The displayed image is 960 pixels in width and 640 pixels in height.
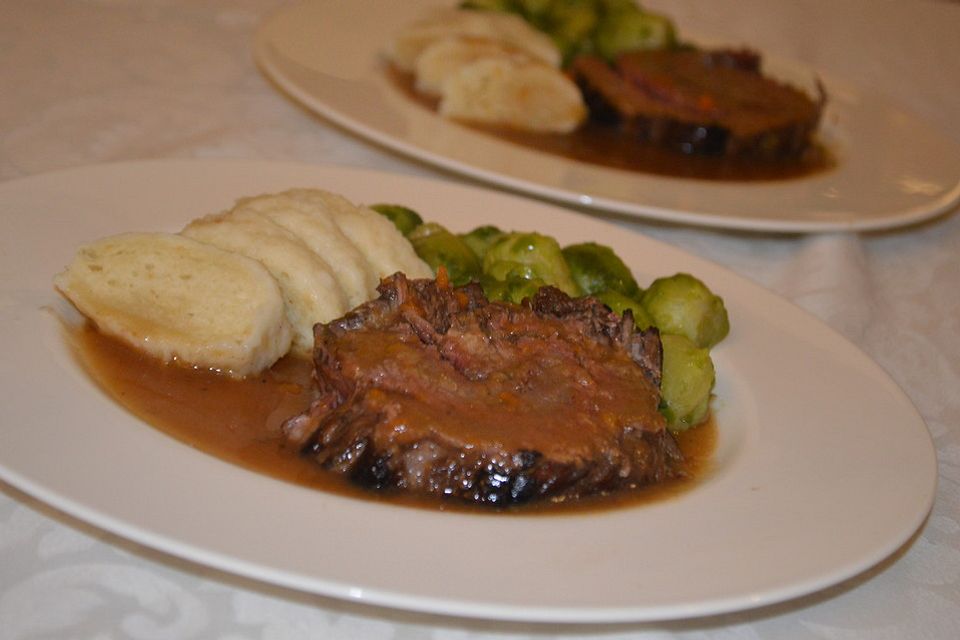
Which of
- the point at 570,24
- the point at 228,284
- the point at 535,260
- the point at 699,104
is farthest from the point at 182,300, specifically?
the point at 570,24

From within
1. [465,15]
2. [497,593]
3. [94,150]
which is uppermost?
[497,593]

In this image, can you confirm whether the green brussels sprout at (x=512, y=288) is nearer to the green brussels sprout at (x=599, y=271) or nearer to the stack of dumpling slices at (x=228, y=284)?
the green brussels sprout at (x=599, y=271)

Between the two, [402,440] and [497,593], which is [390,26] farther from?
[497,593]

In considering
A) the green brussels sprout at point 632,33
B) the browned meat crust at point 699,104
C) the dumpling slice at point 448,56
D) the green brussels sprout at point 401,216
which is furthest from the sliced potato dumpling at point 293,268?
the green brussels sprout at point 632,33

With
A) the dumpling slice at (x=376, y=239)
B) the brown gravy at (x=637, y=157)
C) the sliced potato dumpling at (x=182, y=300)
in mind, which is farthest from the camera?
the brown gravy at (x=637, y=157)

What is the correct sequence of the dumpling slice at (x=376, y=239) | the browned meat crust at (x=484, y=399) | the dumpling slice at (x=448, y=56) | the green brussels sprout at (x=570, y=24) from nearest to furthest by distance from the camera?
the browned meat crust at (x=484, y=399) → the dumpling slice at (x=376, y=239) → the dumpling slice at (x=448, y=56) → the green brussels sprout at (x=570, y=24)

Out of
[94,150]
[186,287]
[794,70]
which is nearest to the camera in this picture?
[186,287]

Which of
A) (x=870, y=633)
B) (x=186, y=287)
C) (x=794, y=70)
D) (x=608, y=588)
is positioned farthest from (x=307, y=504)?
(x=794, y=70)

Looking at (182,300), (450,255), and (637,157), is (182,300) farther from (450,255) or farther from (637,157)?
(637,157)
